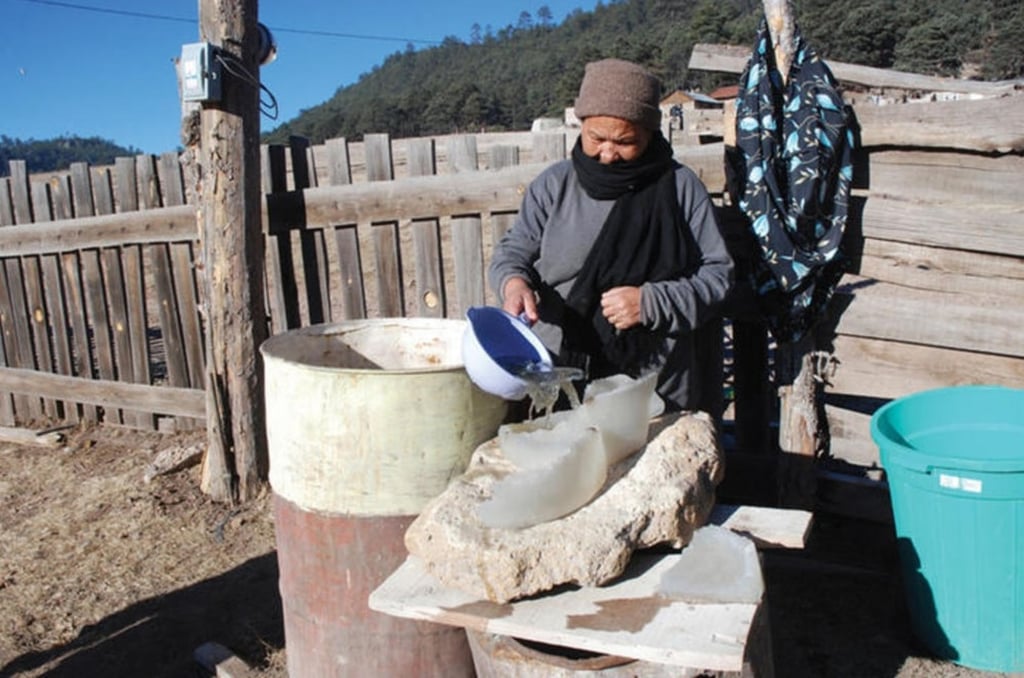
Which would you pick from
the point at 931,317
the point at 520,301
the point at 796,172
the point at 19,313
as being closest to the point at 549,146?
the point at 796,172

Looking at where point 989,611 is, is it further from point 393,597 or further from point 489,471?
point 393,597

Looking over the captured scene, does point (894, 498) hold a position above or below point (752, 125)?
below

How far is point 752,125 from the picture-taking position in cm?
319

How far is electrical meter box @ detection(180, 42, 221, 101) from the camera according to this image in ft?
13.4

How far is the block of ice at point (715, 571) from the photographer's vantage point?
1934mm

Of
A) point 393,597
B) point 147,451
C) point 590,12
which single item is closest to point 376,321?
point 393,597

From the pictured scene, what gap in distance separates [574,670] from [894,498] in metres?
1.46

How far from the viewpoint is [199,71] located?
408cm

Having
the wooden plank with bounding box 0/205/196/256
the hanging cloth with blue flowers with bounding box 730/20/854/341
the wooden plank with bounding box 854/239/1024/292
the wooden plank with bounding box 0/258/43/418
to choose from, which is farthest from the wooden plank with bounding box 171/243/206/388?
the wooden plank with bounding box 854/239/1024/292

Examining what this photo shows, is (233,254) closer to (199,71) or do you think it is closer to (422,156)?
(199,71)

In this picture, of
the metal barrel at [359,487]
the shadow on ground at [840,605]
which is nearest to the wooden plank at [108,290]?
the metal barrel at [359,487]

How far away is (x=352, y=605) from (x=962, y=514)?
1.89 meters

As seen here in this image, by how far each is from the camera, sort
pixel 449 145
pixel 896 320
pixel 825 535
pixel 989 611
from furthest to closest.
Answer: pixel 449 145 < pixel 825 535 < pixel 896 320 < pixel 989 611

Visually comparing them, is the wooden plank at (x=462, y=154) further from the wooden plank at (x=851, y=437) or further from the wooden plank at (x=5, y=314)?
the wooden plank at (x=5, y=314)
